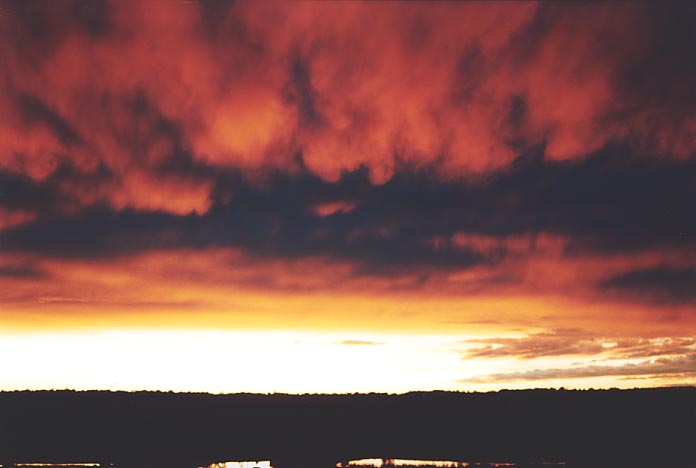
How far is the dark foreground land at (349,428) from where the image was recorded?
2516cm

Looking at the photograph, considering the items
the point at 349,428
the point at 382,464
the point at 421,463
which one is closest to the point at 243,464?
the point at 382,464

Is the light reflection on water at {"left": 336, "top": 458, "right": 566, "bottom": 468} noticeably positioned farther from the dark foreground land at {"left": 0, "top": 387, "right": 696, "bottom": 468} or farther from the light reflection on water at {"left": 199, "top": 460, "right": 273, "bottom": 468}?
the light reflection on water at {"left": 199, "top": 460, "right": 273, "bottom": 468}

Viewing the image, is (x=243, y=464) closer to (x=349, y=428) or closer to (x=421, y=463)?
(x=421, y=463)

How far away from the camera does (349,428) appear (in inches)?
1420

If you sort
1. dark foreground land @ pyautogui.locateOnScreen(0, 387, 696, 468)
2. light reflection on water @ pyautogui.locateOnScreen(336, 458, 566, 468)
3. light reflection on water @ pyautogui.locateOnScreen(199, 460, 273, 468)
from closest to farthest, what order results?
light reflection on water @ pyautogui.locateOnScreen(336, 458, 566, 468) < light reflection on water @ pyautogui.locateOnScreen(199, 460, 273, 468) < dark foreground land @ pyautogui.locateOnScreen(0, 387, 696, 468)

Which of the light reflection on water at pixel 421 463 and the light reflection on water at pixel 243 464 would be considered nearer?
the light reflection on water at pixel 421 463

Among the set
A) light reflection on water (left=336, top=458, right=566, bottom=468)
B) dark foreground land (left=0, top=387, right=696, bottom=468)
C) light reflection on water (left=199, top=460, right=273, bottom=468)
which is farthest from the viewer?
dark foreground land (left=0, top=387, right=696, bottom=468)

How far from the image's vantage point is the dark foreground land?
25156 mm

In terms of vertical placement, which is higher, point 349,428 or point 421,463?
point 349,428

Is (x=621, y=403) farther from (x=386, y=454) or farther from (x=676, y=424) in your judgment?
(x=386, y=454)

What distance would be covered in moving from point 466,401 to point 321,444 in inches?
1001

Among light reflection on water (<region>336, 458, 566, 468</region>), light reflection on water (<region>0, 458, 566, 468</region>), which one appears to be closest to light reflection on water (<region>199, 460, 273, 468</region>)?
light reflection on water (<region>0, 458, 566, 468</region>)

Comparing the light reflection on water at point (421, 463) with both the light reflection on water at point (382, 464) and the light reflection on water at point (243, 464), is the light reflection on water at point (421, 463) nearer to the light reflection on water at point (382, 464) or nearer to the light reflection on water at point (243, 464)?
the light reflection on water at point (382, 464)

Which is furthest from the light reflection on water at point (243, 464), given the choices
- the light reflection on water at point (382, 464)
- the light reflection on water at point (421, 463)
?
the light reflection on water at point (421, 463)
